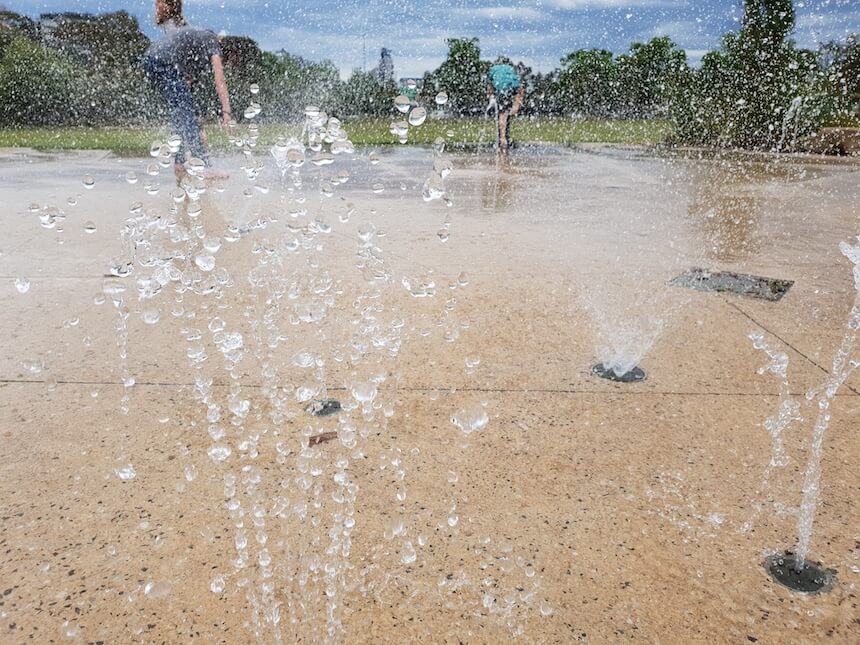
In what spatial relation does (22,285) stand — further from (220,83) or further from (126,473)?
(220,83)

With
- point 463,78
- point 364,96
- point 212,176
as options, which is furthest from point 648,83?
point 212,176

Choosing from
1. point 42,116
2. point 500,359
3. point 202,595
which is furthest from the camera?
point 42,116

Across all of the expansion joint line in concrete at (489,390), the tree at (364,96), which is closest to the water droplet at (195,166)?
the expansion joint line in concrete at (489,390)

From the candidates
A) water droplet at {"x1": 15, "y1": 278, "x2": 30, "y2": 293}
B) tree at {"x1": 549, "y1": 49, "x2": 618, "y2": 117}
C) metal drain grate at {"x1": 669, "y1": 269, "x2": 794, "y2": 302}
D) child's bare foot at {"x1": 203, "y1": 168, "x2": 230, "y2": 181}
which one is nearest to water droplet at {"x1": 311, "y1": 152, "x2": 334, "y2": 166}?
child's bare foot at {"x1": 203, "y1": 168, "x2": 230, "y2": 181}

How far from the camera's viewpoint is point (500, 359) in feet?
9.42

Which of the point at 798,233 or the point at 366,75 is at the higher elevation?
the point at 366,75

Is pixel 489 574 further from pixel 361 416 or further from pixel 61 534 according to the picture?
pixel 61 534

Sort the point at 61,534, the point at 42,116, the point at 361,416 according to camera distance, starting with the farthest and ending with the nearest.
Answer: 1. the point at 42,116
2. the point at 361,416
3. the point at 61,534

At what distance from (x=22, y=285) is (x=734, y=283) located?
12.9 feet

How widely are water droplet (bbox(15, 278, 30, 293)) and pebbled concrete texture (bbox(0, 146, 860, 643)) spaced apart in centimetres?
5

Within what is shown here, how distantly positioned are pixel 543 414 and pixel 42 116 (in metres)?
26.2

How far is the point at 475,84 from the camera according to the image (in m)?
19.5

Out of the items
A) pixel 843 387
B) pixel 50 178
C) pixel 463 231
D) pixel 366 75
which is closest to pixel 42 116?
pixel 366 75

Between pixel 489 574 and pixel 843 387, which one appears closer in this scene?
pixel 489 574
